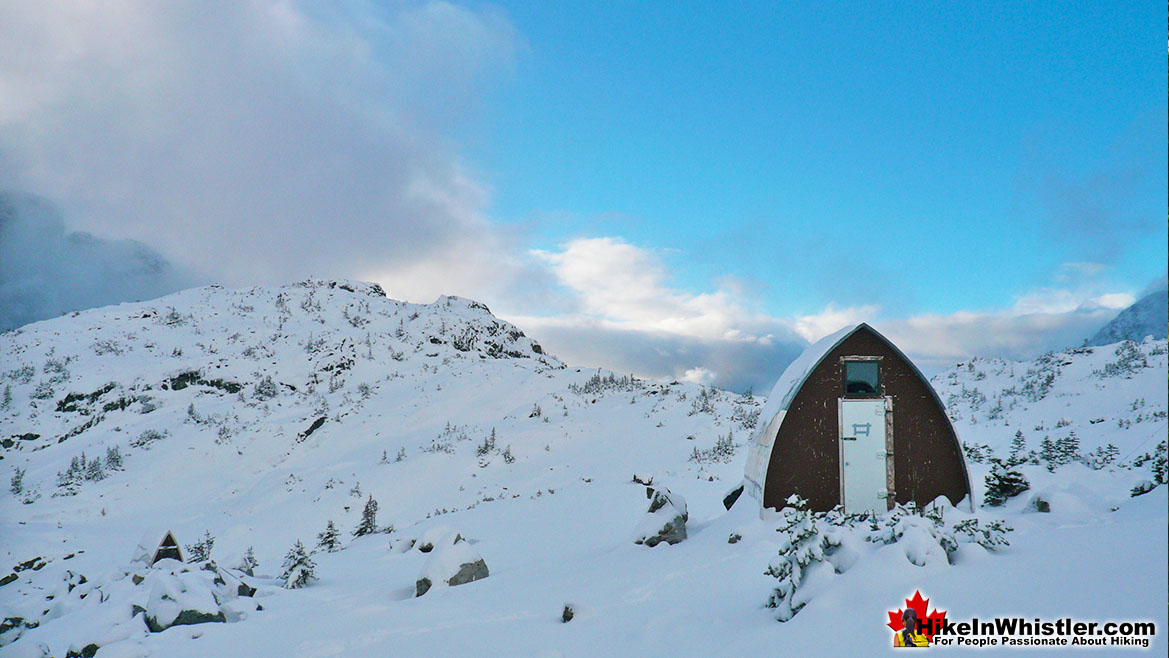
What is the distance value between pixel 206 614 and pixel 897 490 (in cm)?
1181

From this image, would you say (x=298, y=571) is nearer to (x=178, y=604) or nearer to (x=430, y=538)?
(x=178, y=604)

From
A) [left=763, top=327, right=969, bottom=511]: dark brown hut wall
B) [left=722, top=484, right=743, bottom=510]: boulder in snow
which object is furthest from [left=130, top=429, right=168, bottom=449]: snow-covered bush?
[left=763, top=327, right=969, bottom=511]: dark brown hut wall

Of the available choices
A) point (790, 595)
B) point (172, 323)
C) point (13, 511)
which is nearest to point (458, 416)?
point (13, 511)

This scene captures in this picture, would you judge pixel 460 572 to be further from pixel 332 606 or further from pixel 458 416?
pixel 458 416

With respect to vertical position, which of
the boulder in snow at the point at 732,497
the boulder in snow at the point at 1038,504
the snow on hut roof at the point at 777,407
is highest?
the snow on hut roof at the point at 777,407

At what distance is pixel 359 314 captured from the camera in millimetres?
48281

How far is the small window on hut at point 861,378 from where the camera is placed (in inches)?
410

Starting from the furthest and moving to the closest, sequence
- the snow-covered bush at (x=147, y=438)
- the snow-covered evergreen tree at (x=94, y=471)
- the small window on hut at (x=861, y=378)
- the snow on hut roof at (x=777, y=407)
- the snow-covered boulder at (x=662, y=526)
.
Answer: the snow-covered bush at (x=147, y=438), the snow-covered evergreen tree at (x=94, y=471), the small window on hut at (x=861, y=378), the snow on hut roof at (x=777, y=407), the snow-covered boulder at (x=662, y=526)

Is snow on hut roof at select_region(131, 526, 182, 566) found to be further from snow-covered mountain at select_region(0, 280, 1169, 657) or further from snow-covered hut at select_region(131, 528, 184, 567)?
snow-covered mountain at select_region(0, 280, 1169, 657)

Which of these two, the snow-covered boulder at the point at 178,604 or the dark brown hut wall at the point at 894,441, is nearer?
the snow-covered boulder at the point at 178,604

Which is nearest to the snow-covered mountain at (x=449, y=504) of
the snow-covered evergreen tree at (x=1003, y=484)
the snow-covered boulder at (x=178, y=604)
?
the snow-covered boulder at (x=178, y=604)

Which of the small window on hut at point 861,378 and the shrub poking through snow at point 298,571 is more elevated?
the small window on hut at point 861,378

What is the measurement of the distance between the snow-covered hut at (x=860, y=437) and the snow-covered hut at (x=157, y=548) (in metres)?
12.6

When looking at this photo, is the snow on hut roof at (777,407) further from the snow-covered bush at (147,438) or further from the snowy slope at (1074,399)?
the snow-covered bush at (147,438)
